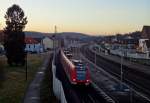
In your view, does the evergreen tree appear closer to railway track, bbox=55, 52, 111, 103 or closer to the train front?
railway track, bbox=55, 52, 111, 103

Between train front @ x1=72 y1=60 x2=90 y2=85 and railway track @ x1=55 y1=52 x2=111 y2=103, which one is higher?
train front @ x1=72 y1=60 x2=90 y2=85

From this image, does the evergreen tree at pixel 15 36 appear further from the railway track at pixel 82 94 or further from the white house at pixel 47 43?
the white house at pixel 47 43

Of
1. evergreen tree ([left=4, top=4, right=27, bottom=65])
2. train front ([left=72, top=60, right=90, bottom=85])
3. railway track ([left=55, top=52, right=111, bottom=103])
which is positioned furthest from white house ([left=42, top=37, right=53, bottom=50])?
train front ([left=72, top=60, right=90, bottom=85])

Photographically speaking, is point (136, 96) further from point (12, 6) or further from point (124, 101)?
point (12, 6)

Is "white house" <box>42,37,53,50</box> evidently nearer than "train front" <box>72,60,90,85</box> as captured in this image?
No

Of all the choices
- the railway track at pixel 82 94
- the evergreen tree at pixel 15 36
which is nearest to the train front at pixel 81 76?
the railway track at pixel 82 94

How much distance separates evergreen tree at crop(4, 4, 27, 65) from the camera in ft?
230

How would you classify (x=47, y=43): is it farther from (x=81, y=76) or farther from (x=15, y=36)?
(x=81, y=76)

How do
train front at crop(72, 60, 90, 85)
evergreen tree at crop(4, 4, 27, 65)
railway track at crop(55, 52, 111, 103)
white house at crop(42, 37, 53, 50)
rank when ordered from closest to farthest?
railway track at crop(55, 52, 111, 103) < train front at crop(72, 60, 90, 85) < evergreen tree at crop(4, 4, 27, 65) < white house at crop(42, 37, 53, 50)

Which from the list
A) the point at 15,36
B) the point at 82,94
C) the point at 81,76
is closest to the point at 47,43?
the point at 15,36

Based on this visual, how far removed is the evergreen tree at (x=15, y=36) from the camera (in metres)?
70.1

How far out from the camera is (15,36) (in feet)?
233

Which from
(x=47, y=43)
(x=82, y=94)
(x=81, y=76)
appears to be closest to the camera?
(x=82, y=94)

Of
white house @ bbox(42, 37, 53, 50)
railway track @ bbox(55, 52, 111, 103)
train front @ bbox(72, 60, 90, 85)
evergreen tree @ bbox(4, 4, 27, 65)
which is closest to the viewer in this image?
railway track @ bbox(55, 52, 111, 103)
